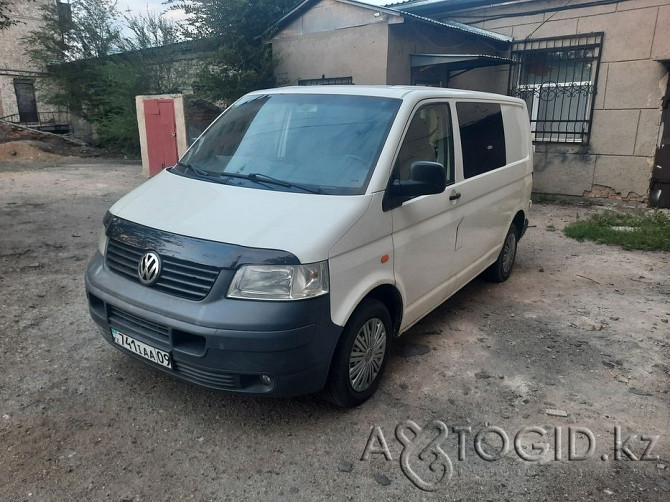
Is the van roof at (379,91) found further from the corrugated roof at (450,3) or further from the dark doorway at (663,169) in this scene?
the corrugated roof at (450,3)

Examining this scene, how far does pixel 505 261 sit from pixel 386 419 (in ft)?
9.80

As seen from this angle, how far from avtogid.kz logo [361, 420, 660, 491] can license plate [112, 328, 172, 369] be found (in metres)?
1.19

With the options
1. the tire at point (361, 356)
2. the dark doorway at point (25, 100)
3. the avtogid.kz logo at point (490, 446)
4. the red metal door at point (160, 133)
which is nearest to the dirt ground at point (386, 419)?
the avtogid.kz logo at point (490, 446)

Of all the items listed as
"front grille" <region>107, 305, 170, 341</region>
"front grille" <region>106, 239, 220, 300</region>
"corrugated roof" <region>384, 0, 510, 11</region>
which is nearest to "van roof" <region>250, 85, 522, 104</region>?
"front grille" <region>106, 239, 220, 300</region>

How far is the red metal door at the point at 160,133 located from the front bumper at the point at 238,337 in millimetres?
10282

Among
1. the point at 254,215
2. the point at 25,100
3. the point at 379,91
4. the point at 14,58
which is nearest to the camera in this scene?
the point at 254,215

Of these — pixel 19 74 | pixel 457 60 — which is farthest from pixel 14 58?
pixel 457 60

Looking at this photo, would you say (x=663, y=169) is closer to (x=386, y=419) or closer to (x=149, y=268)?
(x=386, y=419)

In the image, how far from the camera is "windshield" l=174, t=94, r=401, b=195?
3.14 m

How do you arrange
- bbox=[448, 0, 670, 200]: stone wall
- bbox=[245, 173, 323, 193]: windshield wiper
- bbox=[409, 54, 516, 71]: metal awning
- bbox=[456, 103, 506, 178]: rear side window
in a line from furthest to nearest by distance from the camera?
1. bbox=[448, 0, 670, 200]: stone wall
2. bbox=[409, 54, 516, 71]: metal awning
3. bbox=[456, 103, 506, 178]: rear side window
4. bbox=[245, 173, 323, 193]: windshield wiper

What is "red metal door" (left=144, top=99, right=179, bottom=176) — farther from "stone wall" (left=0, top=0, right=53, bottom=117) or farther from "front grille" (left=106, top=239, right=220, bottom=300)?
"stone wall" (left=0, top=0, right=53, bottom=117)

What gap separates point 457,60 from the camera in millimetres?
8570

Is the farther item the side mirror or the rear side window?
the rear side window

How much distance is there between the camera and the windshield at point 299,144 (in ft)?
10.3
